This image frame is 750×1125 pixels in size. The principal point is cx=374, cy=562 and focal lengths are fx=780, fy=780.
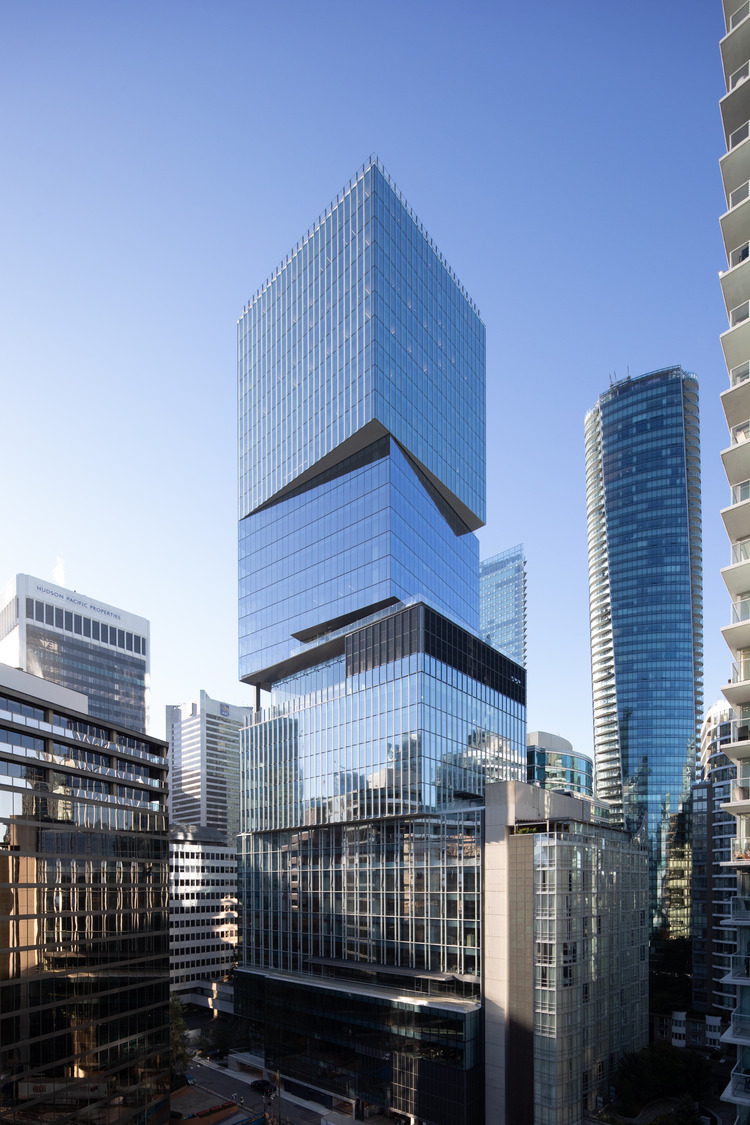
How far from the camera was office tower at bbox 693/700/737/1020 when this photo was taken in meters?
120

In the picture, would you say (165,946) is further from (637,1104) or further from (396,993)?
(637,1104)

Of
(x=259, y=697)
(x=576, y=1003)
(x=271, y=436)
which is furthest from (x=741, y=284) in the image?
(x=259, y=697)

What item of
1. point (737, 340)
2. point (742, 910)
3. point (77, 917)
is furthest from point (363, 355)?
point (742, 910)

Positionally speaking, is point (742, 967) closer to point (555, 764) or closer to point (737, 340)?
point (737, 340)

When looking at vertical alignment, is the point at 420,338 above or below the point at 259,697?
above

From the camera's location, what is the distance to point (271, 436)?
412 feet

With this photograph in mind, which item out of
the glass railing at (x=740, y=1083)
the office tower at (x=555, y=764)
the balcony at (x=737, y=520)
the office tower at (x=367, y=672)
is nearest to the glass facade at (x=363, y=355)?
the office tower at (x=367, y=672)

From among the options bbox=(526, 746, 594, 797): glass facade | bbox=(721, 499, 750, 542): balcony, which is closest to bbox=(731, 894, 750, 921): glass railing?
bbox=(721, 499, 750, 542): balcony

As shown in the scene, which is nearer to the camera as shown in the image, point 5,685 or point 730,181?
Result: point 730,181

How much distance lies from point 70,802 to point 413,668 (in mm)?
37596

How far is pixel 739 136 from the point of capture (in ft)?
147

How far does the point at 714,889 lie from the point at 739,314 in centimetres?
11029

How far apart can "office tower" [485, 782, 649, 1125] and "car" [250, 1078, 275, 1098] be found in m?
30.8

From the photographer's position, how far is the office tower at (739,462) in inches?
1540
